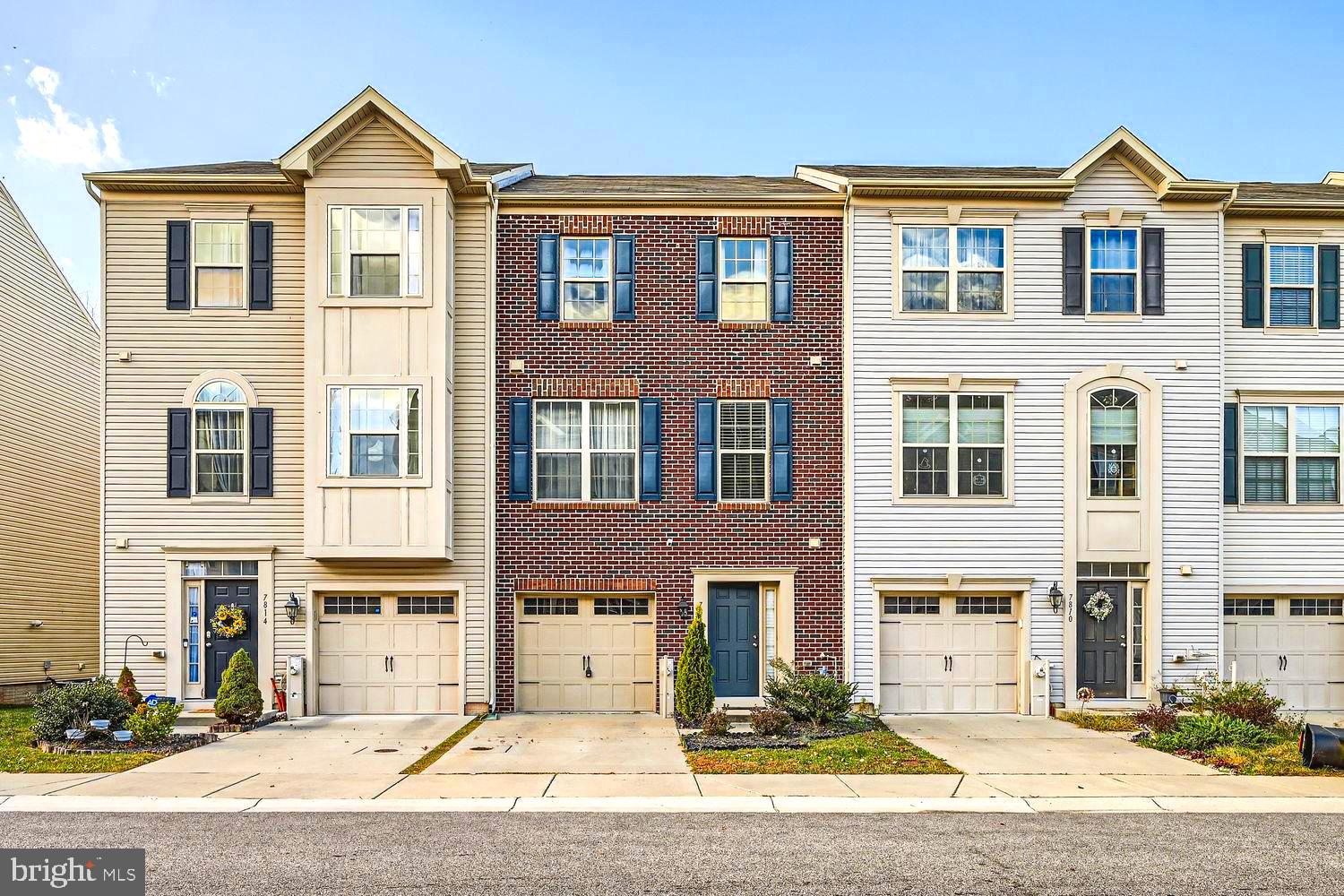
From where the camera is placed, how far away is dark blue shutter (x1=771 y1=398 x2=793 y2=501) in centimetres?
1717

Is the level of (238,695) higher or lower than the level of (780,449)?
lower

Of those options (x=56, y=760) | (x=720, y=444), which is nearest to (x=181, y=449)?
(x=56, y=760)

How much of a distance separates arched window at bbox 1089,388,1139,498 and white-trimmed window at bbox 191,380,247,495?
1399 cm

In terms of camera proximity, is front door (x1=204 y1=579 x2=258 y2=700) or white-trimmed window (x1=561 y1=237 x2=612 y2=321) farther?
white-trimmed window (x1=561 y1=237 x2=612 y2=321)

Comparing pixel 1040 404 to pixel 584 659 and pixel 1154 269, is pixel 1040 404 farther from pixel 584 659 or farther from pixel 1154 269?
pixel 584 659

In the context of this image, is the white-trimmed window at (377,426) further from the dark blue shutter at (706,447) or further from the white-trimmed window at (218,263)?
the dark blue shutter at (706,447)

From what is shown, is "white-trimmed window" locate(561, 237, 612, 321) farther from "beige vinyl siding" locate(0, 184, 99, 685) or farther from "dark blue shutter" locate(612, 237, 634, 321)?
"beige vinyl siding" locate(0, 184, 99, 685)

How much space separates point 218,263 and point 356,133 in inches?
124

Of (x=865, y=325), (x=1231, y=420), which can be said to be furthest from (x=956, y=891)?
(x=1231, y=420)

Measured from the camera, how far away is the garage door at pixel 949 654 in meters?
17.2

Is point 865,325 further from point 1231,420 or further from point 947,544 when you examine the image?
point 1231,420

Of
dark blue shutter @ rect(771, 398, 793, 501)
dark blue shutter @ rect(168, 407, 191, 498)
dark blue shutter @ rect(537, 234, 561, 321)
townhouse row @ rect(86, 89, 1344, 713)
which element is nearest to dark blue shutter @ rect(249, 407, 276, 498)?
townhouse row @ rect(86, 89, 1344, 713)

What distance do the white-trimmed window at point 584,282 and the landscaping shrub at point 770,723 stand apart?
6.93m

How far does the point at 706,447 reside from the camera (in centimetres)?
1725
